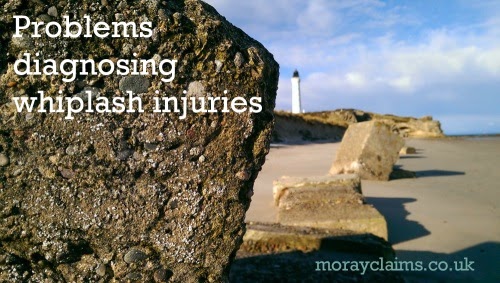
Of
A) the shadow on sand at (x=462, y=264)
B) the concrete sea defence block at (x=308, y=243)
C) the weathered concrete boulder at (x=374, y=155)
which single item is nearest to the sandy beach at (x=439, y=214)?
the shadow on sand at (x=462, y=264)

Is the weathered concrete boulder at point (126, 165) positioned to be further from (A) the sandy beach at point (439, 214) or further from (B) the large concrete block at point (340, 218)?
(B) the large concrete block at point (340, 218)

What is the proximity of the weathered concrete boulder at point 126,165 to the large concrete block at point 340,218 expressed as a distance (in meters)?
3.22

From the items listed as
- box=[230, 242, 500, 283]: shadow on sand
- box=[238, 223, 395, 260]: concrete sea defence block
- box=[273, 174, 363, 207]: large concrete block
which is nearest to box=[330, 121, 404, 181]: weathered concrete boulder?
box=[273, 174, 363, 207]: large concrete block

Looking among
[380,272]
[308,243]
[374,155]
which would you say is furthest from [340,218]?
[374,155]

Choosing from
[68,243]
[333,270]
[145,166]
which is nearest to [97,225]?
[68,243]

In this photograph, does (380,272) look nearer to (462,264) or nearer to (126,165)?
(462,264)

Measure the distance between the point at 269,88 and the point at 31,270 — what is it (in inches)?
52.8

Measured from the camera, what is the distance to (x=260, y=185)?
29.6 feet

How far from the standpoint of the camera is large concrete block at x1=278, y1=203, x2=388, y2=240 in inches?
201

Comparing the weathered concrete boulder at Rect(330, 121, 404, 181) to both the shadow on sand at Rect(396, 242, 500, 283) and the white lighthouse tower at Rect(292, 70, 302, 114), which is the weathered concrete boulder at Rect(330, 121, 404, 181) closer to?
the shadow on sand at Rect(396, 242, 500, 283)

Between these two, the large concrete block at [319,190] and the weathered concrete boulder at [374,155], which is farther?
the weathered concrete boulder at [374,155]

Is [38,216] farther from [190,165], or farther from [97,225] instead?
[190,165]

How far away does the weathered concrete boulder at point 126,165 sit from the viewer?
193cm

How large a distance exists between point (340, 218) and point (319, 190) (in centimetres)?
98
